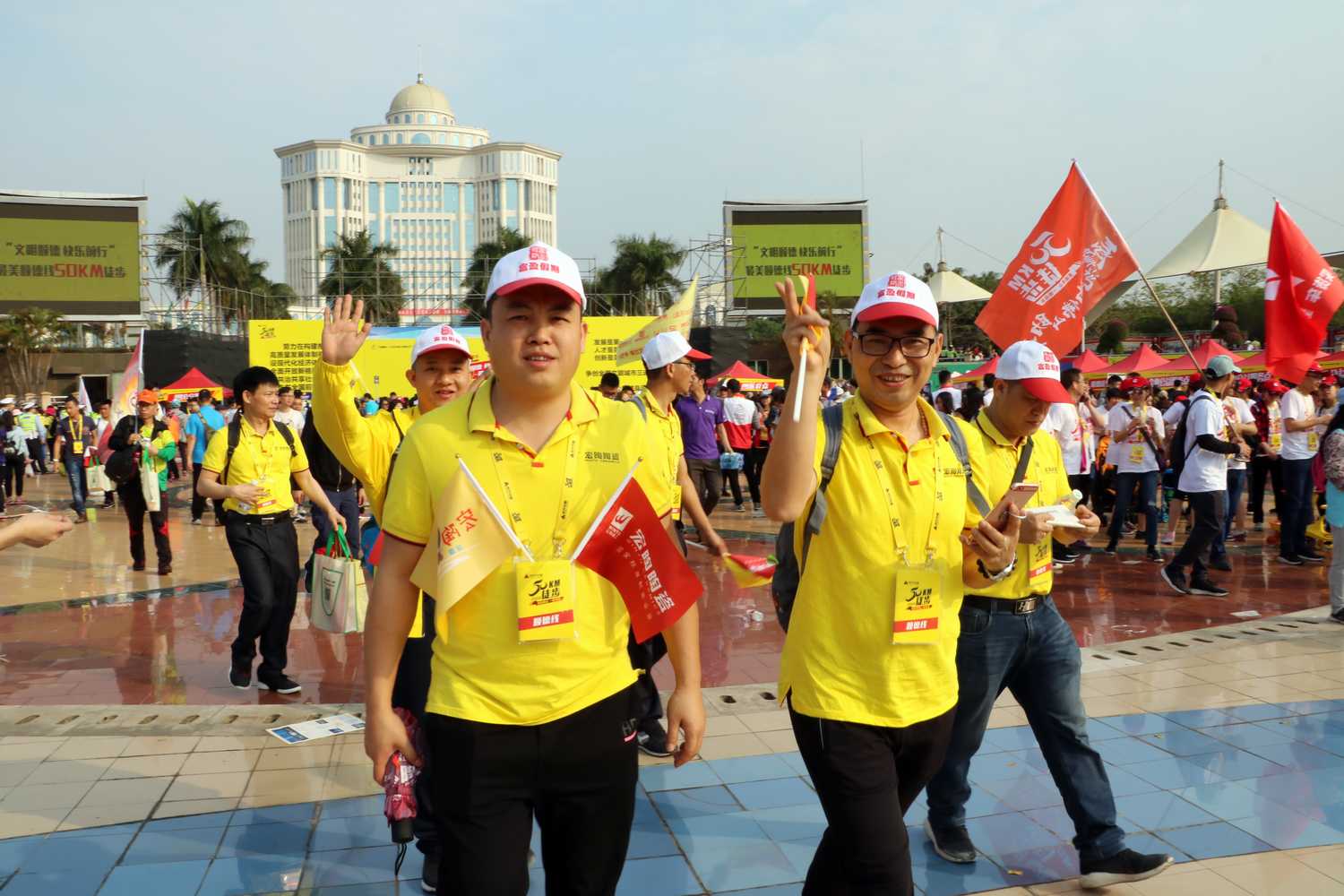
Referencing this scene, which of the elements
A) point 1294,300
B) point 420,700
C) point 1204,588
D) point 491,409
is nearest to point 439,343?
point 420,700

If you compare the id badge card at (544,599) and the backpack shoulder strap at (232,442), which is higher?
the backpack shoulder strap at (232,442)

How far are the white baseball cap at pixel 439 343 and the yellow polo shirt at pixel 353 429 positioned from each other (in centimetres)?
26

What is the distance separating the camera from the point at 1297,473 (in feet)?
33.7

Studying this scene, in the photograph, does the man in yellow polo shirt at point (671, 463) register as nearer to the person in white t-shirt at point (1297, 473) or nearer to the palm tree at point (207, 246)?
the person in white t-shirt at point (1297, 473)

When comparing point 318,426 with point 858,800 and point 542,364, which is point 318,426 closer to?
point 542,364

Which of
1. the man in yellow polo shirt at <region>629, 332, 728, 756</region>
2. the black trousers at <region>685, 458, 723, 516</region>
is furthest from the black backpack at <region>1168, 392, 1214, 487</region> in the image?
the man in yellow polo shirt at <region>629, 332, 728, 756</region>

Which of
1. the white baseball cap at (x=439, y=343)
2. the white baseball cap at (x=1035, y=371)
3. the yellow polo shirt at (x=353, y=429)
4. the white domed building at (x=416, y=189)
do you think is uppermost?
the white domed building at (x=416, y=189)

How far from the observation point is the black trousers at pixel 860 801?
2.66m

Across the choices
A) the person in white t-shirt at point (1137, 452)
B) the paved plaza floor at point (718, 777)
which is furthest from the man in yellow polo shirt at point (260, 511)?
the person in white t-shirt at point (1137, 452)

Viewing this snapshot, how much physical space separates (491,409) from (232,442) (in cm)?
434

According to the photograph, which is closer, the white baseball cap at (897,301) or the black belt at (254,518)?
the white baseball cap at (897,301)

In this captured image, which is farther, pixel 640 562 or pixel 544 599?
pixel 640 562

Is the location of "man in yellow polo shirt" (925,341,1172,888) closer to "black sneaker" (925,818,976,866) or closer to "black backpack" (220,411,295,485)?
"black sneaker" (925,818,976,866)

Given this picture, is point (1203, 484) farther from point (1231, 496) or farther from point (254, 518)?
point (254, 518)
